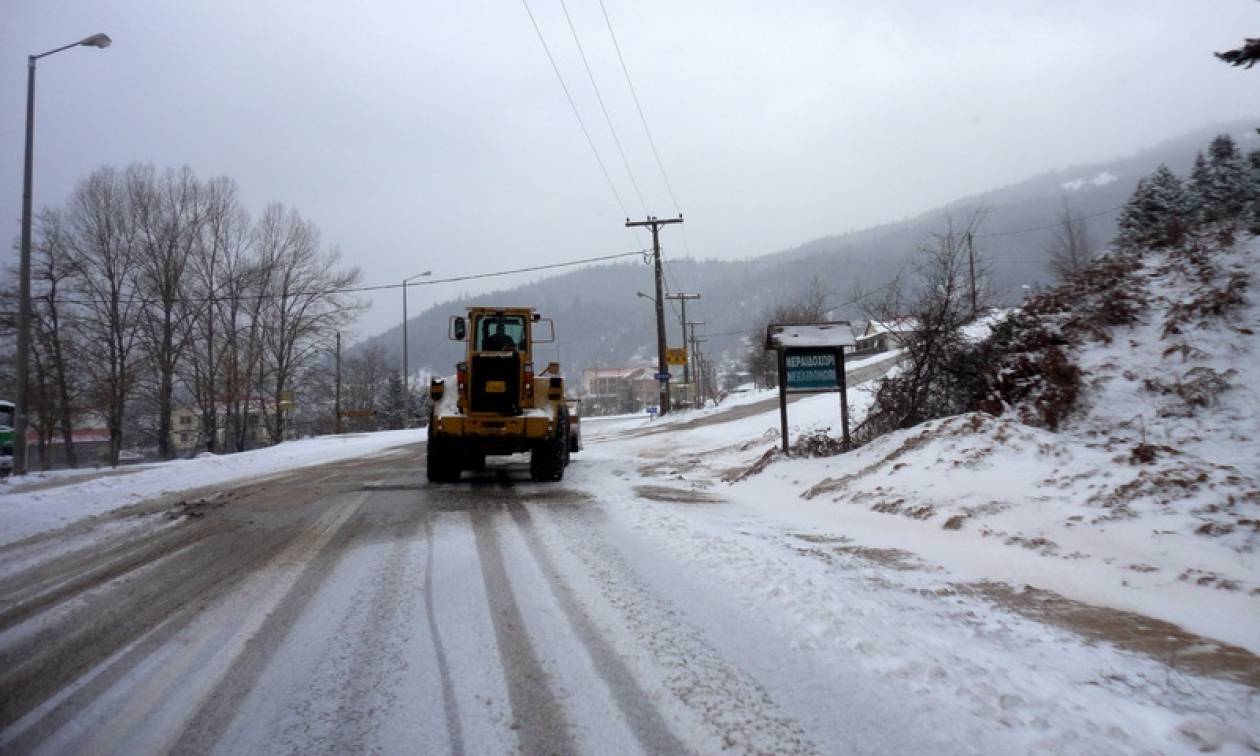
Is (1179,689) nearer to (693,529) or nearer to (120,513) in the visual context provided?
(693,529)

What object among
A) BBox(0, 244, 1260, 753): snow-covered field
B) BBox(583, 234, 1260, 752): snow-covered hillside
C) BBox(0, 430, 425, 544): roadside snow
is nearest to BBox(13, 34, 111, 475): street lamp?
BBox(0, 430, 425, 544): roadside snow

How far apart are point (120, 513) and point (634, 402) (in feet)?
350

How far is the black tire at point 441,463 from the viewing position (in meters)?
11.7

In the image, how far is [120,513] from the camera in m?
8.70

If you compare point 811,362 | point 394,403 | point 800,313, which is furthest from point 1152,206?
point 394,403

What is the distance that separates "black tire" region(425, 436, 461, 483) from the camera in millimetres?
11672

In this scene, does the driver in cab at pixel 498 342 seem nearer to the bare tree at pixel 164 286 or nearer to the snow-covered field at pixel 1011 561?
the snow-covered field at pixel 1011 561

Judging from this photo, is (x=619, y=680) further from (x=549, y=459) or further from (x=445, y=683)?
(x=549, y=459)

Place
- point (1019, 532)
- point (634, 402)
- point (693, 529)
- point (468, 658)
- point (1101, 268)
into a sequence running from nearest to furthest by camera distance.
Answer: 1. point (468, 658)
2. point (1019, 532)
3. point (693, 529)
4. point (1101, 268)
5. point (634, 402)

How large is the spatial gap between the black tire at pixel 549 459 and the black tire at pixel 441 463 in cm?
140

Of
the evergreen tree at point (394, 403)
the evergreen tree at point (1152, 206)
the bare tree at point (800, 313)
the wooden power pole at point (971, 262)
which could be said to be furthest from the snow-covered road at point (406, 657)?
the evergreen tree at point (394, 403)

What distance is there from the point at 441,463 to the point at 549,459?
191cm

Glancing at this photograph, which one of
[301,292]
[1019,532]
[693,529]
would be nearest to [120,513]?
[693,529]

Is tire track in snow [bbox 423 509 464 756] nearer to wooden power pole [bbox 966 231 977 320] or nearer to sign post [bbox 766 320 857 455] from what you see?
sign post [bbox 766 320 857 455]
